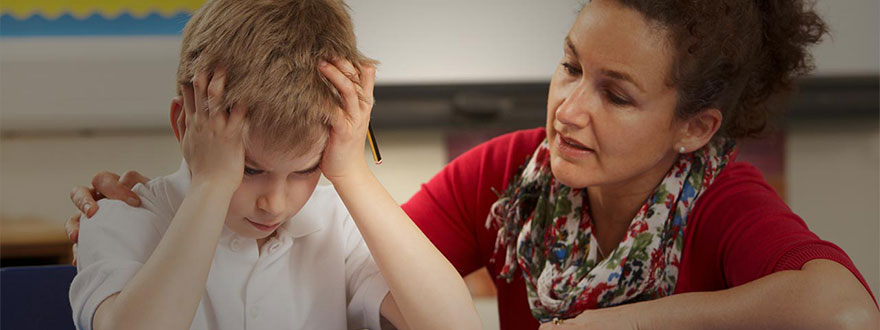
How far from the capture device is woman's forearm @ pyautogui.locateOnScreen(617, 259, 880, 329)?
86 cm

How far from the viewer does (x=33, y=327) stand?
94 centimetres

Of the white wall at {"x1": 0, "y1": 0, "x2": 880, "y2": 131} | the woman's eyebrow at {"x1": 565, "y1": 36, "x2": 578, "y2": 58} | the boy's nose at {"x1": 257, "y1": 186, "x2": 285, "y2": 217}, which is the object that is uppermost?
the woman's eyebrow at {"x1": 565, "y1": 36, "x2": 578, "y2": 58}

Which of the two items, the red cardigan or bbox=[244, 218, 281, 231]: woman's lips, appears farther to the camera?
the red cardigan

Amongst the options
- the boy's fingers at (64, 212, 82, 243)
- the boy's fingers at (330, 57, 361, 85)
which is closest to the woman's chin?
the boy's fingers at (330, 57, 361, 85)

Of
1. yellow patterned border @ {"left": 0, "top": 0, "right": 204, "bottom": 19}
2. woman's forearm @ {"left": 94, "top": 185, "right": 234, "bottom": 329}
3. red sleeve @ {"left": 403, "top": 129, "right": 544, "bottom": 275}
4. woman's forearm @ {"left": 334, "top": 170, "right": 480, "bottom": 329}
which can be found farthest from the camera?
yellow patterned border @ {"left": 0, "top": 0, "right": 204, "bottom": 19}

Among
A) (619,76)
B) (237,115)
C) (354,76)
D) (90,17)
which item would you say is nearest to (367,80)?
(354,76)

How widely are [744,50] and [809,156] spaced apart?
1.59 m

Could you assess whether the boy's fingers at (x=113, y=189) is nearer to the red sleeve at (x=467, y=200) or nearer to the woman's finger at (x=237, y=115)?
the woman's finger at (x=237, y=115)

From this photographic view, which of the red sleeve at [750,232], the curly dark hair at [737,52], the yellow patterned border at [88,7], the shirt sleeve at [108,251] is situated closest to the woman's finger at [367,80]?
the shirt sleeve at [108,251]

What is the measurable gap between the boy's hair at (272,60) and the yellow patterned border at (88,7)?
1422 millimetres

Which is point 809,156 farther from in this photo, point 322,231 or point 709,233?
point 322,231

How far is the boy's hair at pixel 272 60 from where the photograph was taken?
2.31ft

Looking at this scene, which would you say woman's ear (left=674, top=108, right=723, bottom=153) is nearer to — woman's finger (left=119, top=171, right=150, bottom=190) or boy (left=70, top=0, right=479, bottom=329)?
boy (left=70, top=0, right=479, bottom=329)

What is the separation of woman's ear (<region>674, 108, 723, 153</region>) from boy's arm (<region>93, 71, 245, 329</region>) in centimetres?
58
